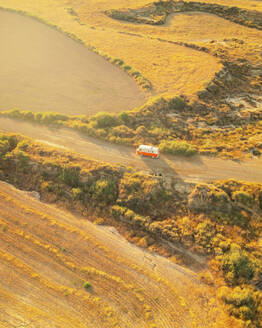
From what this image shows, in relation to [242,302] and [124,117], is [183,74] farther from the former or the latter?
[242,302]

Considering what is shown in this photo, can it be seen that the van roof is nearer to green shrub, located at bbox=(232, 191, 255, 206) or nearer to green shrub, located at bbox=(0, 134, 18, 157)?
green shrub, located at bbox=(232, 191, 255, 206)

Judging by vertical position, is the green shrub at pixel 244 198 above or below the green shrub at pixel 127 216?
above

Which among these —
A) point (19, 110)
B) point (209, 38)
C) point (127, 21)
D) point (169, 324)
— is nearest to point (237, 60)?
point (209, 38)

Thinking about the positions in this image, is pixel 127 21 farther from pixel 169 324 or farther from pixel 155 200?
pixel 169 324

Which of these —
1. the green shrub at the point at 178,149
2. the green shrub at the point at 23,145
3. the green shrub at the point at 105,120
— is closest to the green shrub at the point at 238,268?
the green shrub at the point at 178,149

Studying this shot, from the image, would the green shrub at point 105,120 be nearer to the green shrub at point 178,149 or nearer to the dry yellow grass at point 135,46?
the green shrub at point 178,149

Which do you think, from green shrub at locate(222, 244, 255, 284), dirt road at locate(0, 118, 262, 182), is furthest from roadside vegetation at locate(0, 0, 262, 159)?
green shrub at locate(222, 244, 255, 284)

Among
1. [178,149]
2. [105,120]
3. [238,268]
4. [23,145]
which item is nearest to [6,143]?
[23,145]
